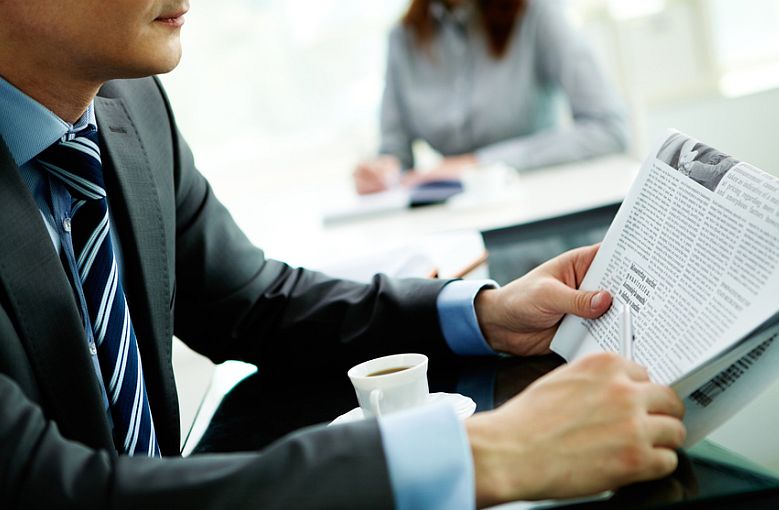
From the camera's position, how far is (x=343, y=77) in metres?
4.52

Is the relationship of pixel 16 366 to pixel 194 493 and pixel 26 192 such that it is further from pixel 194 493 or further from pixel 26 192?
pixel 194 493

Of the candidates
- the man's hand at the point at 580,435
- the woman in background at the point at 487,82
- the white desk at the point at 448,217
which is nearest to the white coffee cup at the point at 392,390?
the man's hand at the point at 580,435

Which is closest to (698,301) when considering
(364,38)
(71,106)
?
(71,106)

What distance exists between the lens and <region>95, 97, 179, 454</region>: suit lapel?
1156mm

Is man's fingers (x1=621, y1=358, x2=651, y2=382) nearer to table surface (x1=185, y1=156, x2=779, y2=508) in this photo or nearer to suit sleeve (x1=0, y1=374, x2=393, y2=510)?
table surface (x1=185, y1=156, x2=779, y2=508)

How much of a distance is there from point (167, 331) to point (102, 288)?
0.18 m

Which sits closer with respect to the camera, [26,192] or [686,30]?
[26,192]

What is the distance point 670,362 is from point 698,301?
0.06 m

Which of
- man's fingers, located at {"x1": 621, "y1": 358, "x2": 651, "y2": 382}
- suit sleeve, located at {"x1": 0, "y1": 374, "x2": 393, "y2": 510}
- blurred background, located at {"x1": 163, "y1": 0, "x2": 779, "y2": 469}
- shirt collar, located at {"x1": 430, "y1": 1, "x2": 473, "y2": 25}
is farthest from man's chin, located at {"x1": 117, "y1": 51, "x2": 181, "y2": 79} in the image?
blurred background, located at {"x1": 163, "y1": 0, "x2": 779, "y2": 469}

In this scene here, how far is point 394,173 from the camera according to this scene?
2.65 m

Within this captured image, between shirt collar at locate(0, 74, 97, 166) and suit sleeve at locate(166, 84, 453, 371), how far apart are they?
1.08 ft

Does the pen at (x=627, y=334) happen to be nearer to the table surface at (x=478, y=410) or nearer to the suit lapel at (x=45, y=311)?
the table surface at (x=478, y=410)

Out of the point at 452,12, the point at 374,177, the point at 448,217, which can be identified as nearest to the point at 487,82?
the point at 452,12

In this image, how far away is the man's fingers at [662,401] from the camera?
2.33 ft
